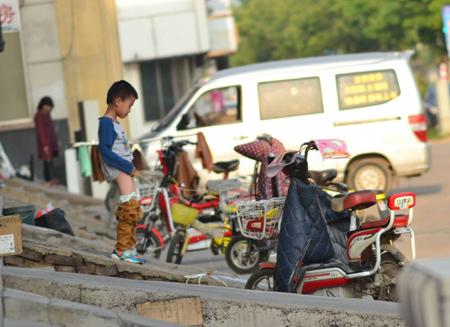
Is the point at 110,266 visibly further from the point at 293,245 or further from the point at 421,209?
the point at 421,209

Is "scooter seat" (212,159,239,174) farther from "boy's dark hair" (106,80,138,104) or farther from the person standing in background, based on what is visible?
the person standing in background

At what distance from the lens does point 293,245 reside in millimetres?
8891

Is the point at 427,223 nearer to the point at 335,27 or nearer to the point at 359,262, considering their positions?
the point at 359,262

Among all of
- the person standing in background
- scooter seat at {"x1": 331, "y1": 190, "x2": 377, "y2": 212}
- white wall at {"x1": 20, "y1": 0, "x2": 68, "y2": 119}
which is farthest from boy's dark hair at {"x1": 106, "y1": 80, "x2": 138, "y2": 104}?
white wall at {"x1": 20, "y1": 0, "x2": 68, "y2": 119}

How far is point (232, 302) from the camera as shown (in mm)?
7855

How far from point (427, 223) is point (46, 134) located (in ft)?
26.3

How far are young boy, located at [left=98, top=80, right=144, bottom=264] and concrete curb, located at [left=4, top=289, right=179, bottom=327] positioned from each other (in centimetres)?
221

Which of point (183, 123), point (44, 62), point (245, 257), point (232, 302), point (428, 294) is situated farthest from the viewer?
point (44, 62)

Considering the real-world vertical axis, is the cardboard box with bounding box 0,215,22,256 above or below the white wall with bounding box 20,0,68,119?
below

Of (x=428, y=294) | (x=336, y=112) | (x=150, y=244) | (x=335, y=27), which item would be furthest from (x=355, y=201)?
(x=335, y=27)

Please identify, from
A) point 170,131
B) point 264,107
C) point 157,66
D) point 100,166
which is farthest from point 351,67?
point 157,66

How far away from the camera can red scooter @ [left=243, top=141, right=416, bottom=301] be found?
897 centimetres

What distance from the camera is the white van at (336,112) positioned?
17.3m

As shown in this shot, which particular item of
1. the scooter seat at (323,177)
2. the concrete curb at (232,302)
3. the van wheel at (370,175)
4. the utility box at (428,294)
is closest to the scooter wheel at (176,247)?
the scooter seat at (323,177)
